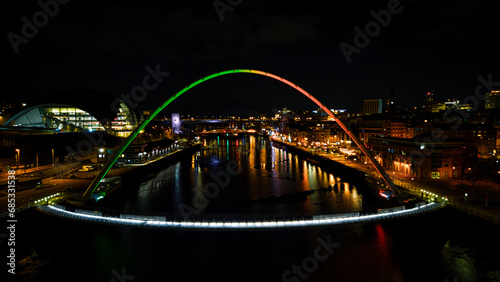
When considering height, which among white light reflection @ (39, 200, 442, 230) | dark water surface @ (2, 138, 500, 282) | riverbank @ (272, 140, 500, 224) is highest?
riverbank @ (272, 140, 500, 224)

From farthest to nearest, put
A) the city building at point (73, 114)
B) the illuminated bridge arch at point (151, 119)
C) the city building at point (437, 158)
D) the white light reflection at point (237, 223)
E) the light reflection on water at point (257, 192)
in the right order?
the city building at point (73, 114), the city building at point (437, 158), the light reflection on water at point (257, 192), the illuminated bridge arch at point (151, 119), the white light reflection at point (237, 223)

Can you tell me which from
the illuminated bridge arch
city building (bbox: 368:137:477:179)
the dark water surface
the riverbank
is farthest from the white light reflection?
city building (bbox: 368:137:477:179)

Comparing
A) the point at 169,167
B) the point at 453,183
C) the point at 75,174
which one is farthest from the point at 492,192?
the point at 169,167

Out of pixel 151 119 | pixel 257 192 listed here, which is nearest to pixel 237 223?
pixel 151 119

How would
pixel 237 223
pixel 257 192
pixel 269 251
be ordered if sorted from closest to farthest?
1. pixel 269 251
2. pixel 237 223
3. pixel 257 192

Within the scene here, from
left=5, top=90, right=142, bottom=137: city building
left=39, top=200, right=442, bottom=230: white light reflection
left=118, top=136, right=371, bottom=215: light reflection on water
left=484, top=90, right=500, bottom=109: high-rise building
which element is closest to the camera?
left=39, top=200, right=442, bottom=230: white light reflection

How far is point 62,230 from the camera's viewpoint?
47.9ft

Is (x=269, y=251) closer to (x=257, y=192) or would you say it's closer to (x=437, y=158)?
(x=257, y=192)

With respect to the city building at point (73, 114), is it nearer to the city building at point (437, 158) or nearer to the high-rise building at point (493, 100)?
the city building at point (437, 158)

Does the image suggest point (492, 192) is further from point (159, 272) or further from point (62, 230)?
point (62, 230)

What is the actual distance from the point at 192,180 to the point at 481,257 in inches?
961

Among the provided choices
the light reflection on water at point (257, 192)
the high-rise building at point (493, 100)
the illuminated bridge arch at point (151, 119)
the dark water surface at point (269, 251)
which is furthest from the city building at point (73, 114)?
the high-rise building at point (493, 100)

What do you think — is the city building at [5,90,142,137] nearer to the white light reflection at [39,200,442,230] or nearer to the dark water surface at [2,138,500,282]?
the white light reflection at [39,200,442,230]

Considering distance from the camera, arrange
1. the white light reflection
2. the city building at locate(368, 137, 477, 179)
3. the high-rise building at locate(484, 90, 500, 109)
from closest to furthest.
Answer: the white light reflection < the city building at locate(368, 137, 477, 179) < the high-rise building at locate(484, 90, 500, 109)
